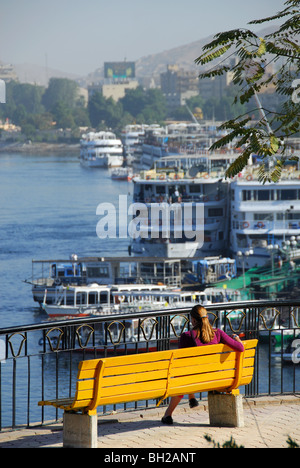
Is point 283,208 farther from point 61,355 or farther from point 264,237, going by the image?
point 61,355

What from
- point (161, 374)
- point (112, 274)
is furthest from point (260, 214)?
point (161, 374)

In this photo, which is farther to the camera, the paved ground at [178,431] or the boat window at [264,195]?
the boat window at [264,195]

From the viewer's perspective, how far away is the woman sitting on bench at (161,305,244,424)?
6.28 meters

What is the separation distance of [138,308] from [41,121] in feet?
389

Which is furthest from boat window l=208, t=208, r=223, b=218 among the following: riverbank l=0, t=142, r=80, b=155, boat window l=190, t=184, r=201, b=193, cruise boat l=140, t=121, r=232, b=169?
riverbank l=0, t=142, r=80, b=155

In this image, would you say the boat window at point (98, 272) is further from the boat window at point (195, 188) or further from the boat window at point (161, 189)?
the boat window at point (195, 188)

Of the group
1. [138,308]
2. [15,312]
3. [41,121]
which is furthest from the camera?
[41,121]

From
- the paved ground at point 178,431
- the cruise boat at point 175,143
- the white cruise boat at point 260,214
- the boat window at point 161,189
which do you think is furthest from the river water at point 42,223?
the paved ground at point 178,431

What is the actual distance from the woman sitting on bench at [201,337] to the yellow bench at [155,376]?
0.24 feet

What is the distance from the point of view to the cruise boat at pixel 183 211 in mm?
40406

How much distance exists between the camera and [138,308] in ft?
94.2

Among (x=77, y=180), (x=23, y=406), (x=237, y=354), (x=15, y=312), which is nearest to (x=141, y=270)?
(x=15, y=312)
